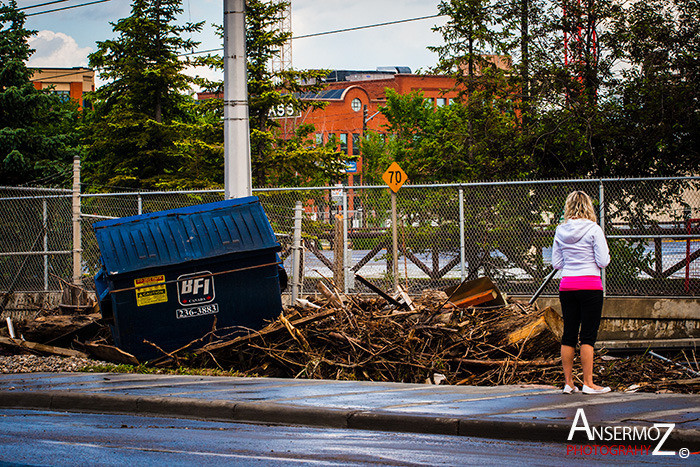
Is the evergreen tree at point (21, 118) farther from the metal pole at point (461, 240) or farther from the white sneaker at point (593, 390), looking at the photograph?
the white sneaker at point (593, 390)

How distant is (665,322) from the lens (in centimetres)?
1256

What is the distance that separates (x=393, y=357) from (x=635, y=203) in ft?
19.9

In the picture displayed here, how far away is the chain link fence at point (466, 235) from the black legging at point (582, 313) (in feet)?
17.3

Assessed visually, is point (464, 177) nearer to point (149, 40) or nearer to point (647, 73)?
point (647, 73)

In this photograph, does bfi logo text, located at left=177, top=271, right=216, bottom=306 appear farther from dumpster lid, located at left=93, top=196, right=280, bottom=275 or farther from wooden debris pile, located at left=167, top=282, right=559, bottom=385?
wooden debris pile, located at left=167, top=282, right=559, bottom=385

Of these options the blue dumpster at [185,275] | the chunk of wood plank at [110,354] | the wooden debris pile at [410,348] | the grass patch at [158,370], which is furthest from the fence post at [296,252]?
the chunk of wood plank at [110,354]

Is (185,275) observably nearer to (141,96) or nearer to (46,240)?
(46,240)

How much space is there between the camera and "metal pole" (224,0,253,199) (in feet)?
35.2

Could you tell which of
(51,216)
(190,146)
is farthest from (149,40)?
(51,216)

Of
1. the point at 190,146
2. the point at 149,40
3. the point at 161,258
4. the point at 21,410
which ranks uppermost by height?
the point at 149,40

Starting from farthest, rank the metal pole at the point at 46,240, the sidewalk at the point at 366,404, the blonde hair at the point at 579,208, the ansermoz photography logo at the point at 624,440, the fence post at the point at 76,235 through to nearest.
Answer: the metal pole at the point at 46,240 < the fence post at the point at 76,235 < the blonde hair at the point at 579,208 < the sidewalk at the point at 366,404 < the ansermoz photography logo at the point at 624,440

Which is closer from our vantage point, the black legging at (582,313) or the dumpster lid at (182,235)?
the black legging at (582,313)

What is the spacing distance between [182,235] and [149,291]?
0.88 metres

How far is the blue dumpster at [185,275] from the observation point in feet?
32.1
